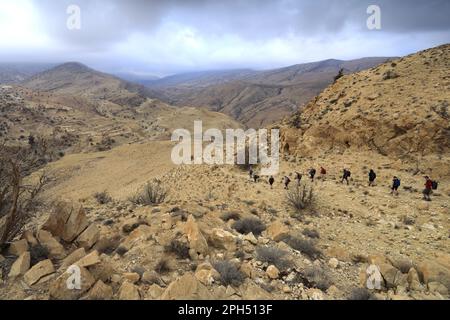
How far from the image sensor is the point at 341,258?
301 inches

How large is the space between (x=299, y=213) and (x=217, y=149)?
1341 cm

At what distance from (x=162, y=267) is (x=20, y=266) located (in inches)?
98.1

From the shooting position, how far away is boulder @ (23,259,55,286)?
5.71m

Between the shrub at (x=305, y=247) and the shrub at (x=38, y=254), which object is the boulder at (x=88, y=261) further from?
the shrub at (x=305, y=247)

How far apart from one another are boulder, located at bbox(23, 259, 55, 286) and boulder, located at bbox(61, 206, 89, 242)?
1.49 metres

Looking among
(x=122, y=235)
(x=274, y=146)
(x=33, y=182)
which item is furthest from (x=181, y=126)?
(x=122, y=235)

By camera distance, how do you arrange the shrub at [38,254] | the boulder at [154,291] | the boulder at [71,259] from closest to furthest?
the boulder at [154,291] < the boulder at [71,259] < the shrub at [38,254]

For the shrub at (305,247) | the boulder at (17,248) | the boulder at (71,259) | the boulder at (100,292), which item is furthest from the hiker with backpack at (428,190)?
the boulder at (17,248)

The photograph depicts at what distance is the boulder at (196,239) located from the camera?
23.2ft

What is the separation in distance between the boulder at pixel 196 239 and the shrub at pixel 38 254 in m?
2.89

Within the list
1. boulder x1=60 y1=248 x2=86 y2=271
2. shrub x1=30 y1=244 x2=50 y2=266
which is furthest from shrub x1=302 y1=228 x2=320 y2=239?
shrub x1=30 y1=244 x2=50 y2=266

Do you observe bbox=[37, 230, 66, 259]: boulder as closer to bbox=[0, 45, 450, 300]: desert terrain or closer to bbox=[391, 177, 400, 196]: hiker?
bbox=[0, 45, 450, 300]: desert terrain

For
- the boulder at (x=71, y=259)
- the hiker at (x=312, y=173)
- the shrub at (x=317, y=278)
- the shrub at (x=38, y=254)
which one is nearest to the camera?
the shrub at (x=317, y=278)
